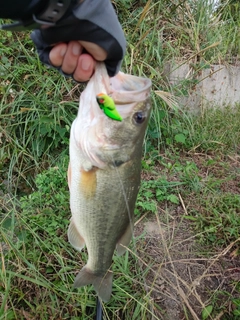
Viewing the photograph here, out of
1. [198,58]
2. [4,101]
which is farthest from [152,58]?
[4,101]

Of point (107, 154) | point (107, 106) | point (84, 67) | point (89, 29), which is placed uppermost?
point (89, 29)

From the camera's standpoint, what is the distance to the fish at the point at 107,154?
1480 mm

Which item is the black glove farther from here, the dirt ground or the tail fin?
the dirt ground

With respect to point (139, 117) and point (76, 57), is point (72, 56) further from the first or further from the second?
point (139, 117)

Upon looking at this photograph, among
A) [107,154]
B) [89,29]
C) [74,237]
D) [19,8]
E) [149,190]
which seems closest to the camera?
[19,8]

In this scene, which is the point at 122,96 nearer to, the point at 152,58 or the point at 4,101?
the point at 4,101

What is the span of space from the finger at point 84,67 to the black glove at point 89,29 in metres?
0.07

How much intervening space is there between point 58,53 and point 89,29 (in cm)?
17

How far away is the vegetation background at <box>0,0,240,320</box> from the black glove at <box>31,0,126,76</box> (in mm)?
1098

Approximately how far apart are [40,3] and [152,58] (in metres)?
3.27

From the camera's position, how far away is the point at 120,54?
132 cm

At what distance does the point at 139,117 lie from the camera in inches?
60.7

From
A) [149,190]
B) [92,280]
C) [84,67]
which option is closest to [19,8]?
[84,67]

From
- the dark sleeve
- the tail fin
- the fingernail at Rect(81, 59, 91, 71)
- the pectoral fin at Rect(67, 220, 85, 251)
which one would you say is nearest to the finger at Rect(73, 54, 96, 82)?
the fingernail at Rect(81, 59, 91, 71)
